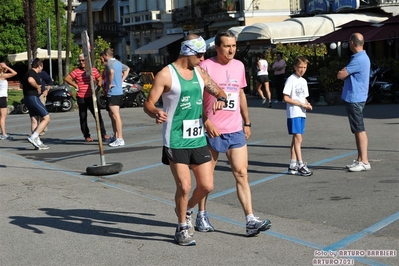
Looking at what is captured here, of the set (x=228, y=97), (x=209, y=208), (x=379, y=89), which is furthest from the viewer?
(x=379, y=89)

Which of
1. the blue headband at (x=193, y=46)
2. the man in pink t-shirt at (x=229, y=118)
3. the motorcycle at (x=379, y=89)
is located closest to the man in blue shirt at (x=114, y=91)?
the man in pink t-shirt at (x=229, y=118)

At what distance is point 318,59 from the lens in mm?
28000

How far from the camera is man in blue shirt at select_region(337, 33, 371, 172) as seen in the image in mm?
11219

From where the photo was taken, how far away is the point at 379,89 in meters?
24.5

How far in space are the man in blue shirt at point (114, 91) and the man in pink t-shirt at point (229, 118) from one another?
8.29m

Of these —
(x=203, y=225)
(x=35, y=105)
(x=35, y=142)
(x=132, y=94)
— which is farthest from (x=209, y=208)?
(x=132, y=94)

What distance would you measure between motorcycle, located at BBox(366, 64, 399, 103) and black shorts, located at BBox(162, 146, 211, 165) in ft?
58.0

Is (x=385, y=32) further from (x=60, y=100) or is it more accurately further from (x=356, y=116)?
(x=356, y=116)

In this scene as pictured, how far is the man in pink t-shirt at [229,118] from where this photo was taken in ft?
25.5

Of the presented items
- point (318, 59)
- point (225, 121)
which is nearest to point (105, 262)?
point (225, 121)

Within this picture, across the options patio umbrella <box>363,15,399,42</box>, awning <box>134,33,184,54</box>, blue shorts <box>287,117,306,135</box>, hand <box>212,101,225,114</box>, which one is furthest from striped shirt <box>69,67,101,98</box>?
awning <box>134,33,184,54</box>

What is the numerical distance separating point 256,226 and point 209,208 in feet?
5.90

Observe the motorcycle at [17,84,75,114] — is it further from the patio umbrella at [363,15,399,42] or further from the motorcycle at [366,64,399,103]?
the motorcycle at [366,64,399,103]

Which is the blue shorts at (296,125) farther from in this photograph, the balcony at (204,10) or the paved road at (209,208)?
the balcony at (204,10)
